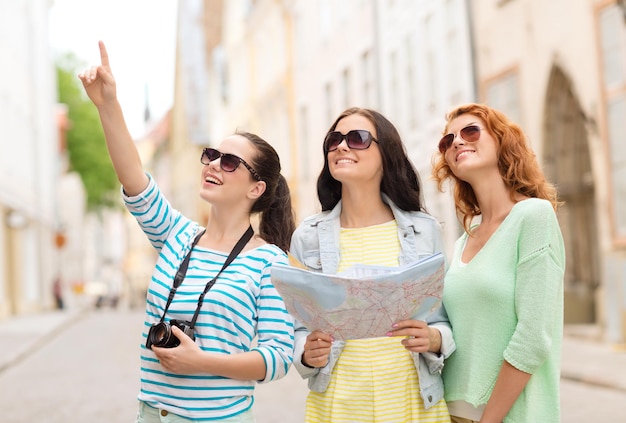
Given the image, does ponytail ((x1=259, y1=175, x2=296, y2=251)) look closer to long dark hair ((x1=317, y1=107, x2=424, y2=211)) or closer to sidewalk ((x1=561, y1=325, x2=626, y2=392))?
long dark hair ((x1=317, y1=107, x2=424, y2=211))

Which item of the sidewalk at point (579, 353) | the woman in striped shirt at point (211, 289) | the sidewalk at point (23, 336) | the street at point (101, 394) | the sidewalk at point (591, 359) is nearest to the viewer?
the woman in striped shirt at point (211, 289)

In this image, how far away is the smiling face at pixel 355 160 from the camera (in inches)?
133

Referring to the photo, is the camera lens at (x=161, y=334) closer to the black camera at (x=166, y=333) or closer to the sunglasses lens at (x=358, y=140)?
the black camera at (x=166, y=333)

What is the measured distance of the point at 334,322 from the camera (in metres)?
2.90

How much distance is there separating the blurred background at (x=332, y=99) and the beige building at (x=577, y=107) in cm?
3

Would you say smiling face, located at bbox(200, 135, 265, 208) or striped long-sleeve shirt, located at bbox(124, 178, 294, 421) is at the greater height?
smiling face, located at bbox(200, 135, 265, 208)

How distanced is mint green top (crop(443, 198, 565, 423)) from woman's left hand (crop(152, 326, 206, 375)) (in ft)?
2.64

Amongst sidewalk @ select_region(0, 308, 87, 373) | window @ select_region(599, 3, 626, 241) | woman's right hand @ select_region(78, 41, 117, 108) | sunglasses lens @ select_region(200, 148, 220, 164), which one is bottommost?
sidewalk @ select_region(0, 308, 87, 373)

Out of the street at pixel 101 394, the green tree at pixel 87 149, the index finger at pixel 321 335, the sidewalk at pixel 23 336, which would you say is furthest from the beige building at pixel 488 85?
the green tree at pixel 87 149

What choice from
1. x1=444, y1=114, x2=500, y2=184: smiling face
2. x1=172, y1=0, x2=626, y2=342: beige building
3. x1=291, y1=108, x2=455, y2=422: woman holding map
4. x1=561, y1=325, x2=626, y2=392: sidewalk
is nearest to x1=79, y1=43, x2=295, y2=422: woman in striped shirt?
x1=291, y1=108, x2=455, y2=422: woman holding map

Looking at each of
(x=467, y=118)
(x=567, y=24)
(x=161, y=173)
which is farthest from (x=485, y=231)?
(x=161, y=173)

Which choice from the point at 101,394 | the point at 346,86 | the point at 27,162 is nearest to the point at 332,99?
the point at 346,86

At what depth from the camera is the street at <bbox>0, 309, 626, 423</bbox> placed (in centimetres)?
899

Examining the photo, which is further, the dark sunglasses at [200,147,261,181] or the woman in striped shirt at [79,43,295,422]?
the dark sunglasses at [200,147,261,181]
